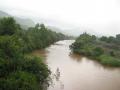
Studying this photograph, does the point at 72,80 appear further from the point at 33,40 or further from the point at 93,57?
the point at 33,40

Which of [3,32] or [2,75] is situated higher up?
[3,32]

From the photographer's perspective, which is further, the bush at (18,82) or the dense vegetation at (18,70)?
the dense vegetation at (18,70)

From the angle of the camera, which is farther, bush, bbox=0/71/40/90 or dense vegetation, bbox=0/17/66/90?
dense vegetation, bbox=0/17/66/90

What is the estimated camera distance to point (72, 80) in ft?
67.0

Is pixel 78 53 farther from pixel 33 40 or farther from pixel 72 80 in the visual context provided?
pixel 72 80

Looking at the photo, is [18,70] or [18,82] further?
[18,70]

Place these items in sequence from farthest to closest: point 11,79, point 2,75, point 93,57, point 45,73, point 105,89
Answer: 1. point 93,57
2. point 105,89
3. point 45,73
4. point 2,75
5. point 11,79

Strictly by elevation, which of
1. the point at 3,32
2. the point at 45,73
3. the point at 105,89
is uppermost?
the point at 3,32

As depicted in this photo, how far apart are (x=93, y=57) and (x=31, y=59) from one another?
2086 cm

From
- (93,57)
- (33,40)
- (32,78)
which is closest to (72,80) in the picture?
(32,78)

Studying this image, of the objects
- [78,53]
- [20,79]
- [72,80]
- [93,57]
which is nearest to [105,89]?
[72,80]

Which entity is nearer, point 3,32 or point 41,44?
point 3,32

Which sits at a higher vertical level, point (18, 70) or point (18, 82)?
point (18, 70)

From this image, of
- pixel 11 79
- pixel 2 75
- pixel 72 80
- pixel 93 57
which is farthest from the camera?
pixel 93 57
